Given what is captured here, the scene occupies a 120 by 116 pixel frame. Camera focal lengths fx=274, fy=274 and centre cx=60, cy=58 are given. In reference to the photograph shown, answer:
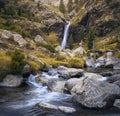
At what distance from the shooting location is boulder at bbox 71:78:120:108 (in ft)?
105

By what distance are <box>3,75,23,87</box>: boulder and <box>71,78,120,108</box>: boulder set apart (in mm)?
14319

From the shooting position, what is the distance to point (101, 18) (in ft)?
475

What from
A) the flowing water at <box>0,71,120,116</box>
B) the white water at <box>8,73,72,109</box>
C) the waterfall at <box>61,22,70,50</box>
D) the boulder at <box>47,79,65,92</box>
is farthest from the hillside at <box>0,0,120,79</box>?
the flowing water at <box>0,71,120,116</box>

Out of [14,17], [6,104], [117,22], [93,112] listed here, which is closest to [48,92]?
[6,104]

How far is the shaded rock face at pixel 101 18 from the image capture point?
464 feet

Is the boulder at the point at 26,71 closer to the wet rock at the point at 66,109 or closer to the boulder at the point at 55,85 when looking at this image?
the boulder at the point at 55,85

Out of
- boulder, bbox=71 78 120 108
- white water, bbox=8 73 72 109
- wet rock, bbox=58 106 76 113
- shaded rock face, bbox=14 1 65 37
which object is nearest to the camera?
wet rock, bbox=58 106 76 113

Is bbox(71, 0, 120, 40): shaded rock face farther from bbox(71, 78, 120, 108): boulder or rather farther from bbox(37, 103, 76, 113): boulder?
bbox(37, 103, 76, 113): boulder

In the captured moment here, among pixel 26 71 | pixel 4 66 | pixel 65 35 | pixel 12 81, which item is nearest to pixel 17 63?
pixel 4 66

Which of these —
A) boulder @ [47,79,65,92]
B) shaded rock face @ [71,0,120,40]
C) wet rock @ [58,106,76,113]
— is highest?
shaded rock face @ [71,0,120,40]

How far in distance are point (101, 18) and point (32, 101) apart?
115285mm

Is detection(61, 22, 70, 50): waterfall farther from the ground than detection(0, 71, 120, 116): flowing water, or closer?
farther from the ground

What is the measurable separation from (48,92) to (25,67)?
11.8 m

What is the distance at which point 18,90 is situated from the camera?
42594mm
